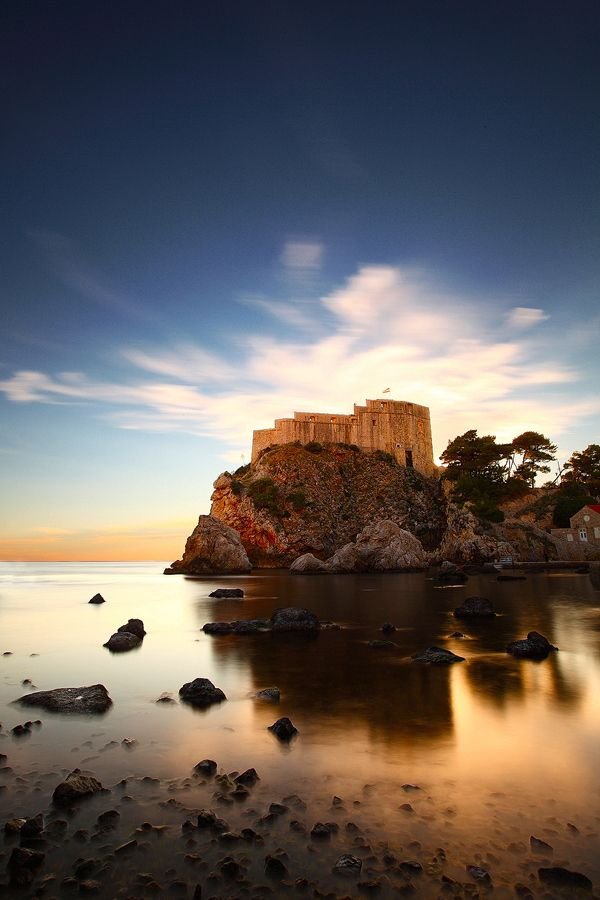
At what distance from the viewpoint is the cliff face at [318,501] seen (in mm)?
80062

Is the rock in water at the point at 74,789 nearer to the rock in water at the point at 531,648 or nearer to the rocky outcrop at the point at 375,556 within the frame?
the rock in water at the point at 531,648

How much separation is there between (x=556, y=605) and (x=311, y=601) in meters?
11.5

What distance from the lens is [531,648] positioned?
43.3ft

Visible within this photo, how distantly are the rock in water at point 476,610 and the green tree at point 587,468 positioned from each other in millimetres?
56593

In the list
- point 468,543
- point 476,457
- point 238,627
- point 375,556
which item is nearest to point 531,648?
point 238,627

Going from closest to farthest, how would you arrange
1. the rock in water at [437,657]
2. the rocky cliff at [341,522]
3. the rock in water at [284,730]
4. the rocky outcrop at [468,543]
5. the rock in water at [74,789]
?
the rock in water at [74,789], the rock in water at [284,730], the rock in water at [437,657], the rocky outcrop at [468,543], the rocky cliff at [341,522]

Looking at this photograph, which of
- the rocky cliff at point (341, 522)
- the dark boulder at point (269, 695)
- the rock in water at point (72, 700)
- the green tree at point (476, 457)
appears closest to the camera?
the rock in water at point (72, 700)

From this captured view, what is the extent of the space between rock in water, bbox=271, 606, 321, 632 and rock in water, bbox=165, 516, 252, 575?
46.1 m

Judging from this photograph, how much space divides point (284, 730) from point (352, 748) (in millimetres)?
955

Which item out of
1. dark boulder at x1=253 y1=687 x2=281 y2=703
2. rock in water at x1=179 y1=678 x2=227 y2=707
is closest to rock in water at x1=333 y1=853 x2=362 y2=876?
dark boulder at x1=253 y1=687 x2=281 y2=703

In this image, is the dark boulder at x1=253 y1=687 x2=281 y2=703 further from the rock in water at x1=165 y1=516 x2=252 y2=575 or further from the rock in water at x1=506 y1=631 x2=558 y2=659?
the rock in water at x1=165 y1=516 x2=252 y2=575

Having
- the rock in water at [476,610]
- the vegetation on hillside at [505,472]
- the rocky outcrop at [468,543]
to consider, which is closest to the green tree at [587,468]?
the vegetation on hillside at [505,472]

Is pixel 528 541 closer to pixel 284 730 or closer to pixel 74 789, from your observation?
pixel 284 730

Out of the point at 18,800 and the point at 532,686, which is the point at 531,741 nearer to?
the point at 532,686
